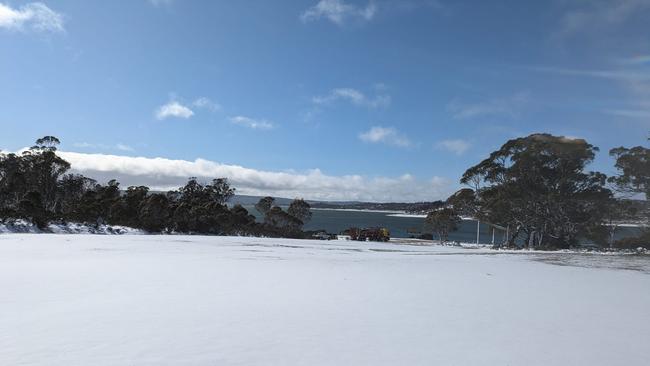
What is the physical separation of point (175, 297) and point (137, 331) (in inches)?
87.1

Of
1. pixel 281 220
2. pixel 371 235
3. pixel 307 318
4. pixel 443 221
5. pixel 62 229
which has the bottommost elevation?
pixel 62 229

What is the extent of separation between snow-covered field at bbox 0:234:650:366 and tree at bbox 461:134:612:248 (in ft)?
87.3

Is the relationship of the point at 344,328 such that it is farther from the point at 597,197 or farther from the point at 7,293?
the point at 597,197

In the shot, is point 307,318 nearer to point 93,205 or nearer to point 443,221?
point 93,205

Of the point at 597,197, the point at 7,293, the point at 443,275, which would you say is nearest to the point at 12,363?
the point at 7,293

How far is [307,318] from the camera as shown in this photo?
6207 mm

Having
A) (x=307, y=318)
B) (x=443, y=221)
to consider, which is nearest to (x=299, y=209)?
(x=443, y=221)

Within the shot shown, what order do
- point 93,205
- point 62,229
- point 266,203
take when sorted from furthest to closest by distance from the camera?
point 266,203, point 93,205, point 62,229

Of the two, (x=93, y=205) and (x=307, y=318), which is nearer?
(x=307, y=318)

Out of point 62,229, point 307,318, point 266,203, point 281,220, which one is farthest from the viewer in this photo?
point 266,203

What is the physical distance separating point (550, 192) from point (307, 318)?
3420 cm

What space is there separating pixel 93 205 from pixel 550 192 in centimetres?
3495

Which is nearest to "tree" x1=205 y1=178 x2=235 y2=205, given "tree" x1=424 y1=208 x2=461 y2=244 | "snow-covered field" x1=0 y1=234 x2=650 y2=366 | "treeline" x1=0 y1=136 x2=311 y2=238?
"treeline" x1=0 y1=136 x2=311 y2=238

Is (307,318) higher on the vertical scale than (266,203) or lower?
lower
